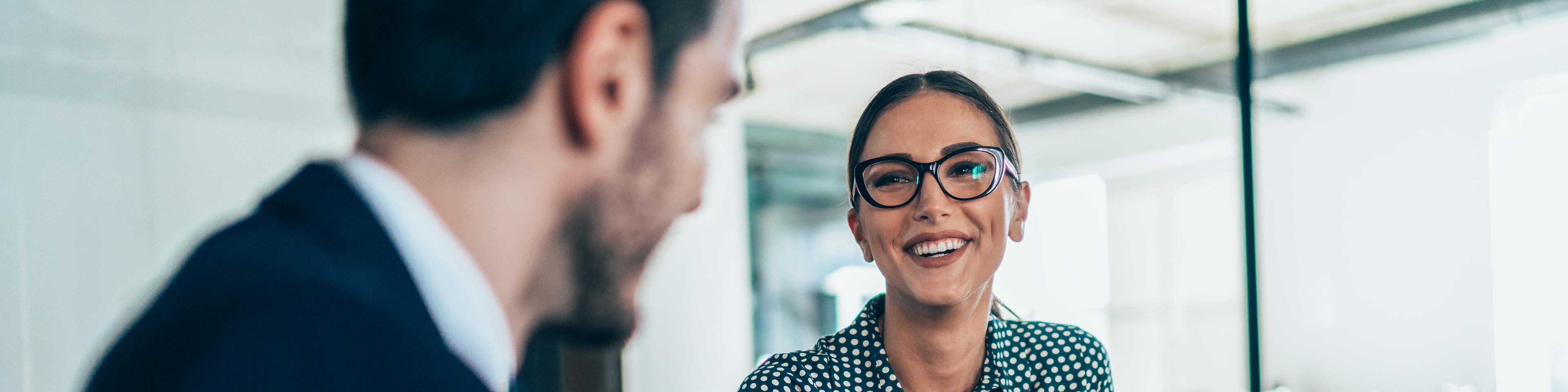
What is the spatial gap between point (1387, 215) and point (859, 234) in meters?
5.38

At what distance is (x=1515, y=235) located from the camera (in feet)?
13.7

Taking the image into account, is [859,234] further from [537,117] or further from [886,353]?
[537,117]

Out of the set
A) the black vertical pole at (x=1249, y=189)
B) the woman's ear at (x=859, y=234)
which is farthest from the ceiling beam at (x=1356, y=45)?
the woman's ear at (x=859, y=234)

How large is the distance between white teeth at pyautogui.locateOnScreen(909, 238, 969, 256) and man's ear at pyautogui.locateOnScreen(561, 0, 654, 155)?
70cm

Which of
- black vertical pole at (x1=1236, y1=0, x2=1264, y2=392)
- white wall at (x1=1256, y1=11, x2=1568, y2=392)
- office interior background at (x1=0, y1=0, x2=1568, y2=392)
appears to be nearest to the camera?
black vertical pole at (x1=1236, y1=0, x2=1264, y2=392)

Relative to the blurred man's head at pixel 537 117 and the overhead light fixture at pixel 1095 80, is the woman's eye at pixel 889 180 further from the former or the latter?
the overhead light fixture at pixel 1095 80

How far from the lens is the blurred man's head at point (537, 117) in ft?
1.42

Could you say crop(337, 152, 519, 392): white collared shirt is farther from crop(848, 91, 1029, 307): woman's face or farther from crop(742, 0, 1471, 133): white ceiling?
crop(742, 0, 1471, 133): white ceiling

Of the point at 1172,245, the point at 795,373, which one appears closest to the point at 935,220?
the point at 795,373

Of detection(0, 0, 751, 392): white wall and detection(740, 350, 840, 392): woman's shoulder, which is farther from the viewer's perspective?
detection(0, 0, 751, 392): white wall

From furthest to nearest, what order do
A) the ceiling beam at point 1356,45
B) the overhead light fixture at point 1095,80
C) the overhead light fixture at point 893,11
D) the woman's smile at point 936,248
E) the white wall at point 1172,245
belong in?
the white wall at point 1172,245 → the overhead light fixture at point 1095,80 → the ceiling beam at point 1356,45 → the overhead light fixture at point 893,11 → the woman's smile at point 936,248

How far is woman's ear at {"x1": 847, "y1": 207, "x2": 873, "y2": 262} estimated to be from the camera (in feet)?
3.98

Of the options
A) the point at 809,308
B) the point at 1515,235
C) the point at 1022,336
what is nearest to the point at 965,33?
the point at 809,308

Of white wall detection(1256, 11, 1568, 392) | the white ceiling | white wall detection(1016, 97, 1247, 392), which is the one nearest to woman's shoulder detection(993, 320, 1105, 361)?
the white ceiling
